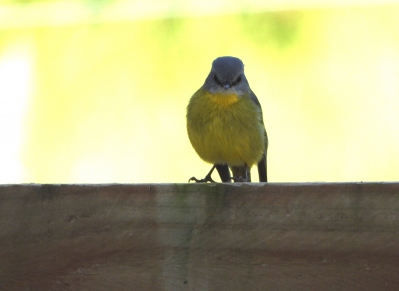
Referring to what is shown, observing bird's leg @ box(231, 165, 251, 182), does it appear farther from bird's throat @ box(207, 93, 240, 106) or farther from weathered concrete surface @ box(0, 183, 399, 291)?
weathered concrete surface @ box(0, 183, 399, 291)

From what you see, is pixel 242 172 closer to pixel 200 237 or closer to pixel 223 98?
pixel 223 98

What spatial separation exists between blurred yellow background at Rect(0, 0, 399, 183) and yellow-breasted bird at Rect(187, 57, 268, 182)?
0.62 metres


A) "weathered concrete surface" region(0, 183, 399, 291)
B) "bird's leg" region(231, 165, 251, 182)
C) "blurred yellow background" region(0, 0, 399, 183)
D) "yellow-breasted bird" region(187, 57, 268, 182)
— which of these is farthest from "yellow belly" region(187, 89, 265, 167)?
"weathered concrete surface" region(0, 183, 399, 291)

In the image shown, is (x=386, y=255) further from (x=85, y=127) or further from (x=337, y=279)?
(x=85, y=127)

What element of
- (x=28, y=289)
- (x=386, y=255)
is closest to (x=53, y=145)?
(x=28, y=289)

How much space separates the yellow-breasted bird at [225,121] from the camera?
4727mm

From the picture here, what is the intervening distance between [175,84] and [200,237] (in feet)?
11.1

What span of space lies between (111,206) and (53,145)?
341 cm

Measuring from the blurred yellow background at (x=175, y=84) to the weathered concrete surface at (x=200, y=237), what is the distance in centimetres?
300

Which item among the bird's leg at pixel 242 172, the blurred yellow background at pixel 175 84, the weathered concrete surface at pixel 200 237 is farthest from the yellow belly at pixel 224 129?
the weathered concrete surface at pixel 200 237

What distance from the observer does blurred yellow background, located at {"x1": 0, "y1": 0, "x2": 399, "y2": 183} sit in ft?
18.0

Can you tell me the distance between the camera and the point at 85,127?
5.76 metres

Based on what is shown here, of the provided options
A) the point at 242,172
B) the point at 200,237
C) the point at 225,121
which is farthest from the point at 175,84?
the point at 200,237

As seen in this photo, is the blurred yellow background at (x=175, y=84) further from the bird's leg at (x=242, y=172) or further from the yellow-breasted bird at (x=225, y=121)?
the yellow-breasted bird at (x=225, y=121)
